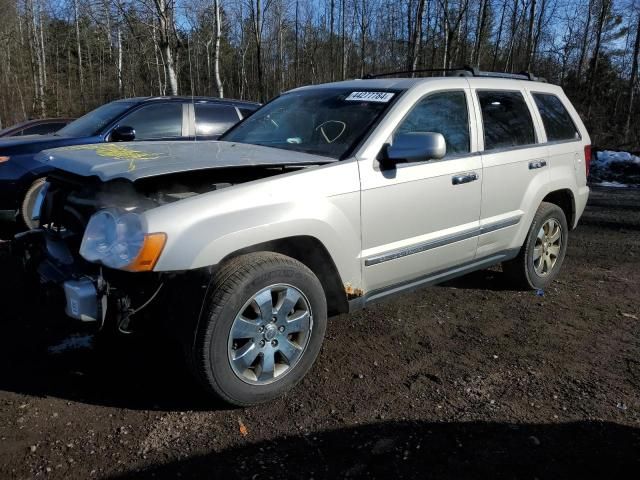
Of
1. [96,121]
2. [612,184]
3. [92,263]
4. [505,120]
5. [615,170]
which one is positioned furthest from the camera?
[615,170]

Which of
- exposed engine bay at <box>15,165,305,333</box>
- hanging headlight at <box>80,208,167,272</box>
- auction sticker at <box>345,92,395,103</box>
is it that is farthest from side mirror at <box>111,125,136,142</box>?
hanging headlight at <box>80,208,167,272</box>

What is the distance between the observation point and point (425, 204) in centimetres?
361

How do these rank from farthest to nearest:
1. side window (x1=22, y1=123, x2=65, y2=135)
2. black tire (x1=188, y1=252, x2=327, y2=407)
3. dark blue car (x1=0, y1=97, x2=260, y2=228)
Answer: side window (x1=22, y1=123, x2=65, y2=135) < dark blue car (x1=0, y1=97, x2=260, y2=228) < black tire (x1=188, y1=252, x2=327, y2=407)

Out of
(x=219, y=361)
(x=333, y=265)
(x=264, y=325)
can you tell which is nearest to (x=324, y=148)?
(x=333, y=265)

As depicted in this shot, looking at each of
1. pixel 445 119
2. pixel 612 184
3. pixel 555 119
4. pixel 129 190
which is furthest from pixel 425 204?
pixel 612 184

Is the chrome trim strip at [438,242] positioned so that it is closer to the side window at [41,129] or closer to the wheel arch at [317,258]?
the wheel arch at [317,258]

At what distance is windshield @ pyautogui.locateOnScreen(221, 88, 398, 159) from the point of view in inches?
139

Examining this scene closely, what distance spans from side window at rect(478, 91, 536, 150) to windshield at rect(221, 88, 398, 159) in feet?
3.06

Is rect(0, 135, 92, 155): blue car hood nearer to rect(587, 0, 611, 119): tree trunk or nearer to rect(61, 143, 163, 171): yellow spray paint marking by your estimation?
rect(61, 143, 163, 171): yellow spray paint marking

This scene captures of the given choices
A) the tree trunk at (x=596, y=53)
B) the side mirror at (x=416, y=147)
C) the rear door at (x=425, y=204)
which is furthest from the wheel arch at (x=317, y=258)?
the tree trunk at (x=596, y=53)

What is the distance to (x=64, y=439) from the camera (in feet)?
8.65

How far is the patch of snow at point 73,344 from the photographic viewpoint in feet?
11.8

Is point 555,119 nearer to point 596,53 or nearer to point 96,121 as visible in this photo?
point 96,121

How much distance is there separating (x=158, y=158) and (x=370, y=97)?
1548 mm
